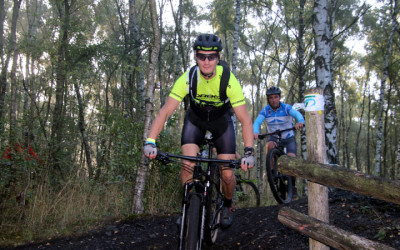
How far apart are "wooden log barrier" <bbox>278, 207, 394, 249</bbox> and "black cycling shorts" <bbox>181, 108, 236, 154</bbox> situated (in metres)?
1.19

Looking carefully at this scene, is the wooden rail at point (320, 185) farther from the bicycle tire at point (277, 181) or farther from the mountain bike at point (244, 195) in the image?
the mountain bike at point (244, 195)

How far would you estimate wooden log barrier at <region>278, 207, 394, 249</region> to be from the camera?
238 cm

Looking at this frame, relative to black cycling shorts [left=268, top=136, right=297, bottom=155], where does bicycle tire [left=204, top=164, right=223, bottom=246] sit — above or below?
below

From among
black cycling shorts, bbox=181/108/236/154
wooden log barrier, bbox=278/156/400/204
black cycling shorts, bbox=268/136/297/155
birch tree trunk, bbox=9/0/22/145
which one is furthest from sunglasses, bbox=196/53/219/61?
birch tree trunk, bbox=9/0/22/145

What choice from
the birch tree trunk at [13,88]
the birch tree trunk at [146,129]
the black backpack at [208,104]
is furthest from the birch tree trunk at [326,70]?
the birch tree trunk at [13,88]

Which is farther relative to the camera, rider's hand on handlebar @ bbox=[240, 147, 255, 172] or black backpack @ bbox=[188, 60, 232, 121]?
black backpack @ bbox=[188, 60, 232, 121]

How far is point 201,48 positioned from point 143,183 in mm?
3527

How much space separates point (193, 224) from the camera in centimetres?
302

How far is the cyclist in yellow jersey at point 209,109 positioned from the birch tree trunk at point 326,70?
183 inches

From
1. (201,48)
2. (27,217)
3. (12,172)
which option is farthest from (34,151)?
(201,48)

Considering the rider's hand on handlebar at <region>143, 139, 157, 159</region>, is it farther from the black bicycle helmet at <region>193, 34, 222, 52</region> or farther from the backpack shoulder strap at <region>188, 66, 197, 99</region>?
the black bicycle helmet at <region>193, 34, 222, 52</region>

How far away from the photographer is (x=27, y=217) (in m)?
5.38

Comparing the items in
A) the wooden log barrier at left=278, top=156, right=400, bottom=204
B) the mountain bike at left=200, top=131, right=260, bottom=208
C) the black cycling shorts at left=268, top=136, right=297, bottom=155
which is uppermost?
the black cycling shorts at left=268, top=136, right=297, bottom=155

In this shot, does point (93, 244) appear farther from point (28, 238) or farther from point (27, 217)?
point (27, 217)
